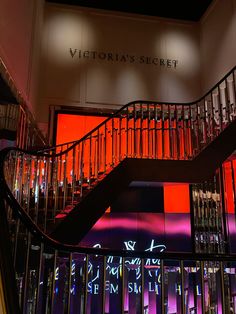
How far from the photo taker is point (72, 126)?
8.57 metres

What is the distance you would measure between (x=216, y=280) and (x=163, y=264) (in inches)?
15.5

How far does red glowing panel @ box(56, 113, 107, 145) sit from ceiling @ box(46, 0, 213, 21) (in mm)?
2841

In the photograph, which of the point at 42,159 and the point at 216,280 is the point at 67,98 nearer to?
the point at 42,159

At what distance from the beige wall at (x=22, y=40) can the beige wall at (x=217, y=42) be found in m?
4.07

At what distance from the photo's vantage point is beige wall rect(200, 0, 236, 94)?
26.0ft

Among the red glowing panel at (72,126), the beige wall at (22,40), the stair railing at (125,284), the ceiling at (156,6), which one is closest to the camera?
the stair railing at (125,284)

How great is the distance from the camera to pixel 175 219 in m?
8.01

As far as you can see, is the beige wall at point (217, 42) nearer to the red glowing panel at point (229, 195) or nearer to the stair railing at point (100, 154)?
the stair railing at point (100, 154)

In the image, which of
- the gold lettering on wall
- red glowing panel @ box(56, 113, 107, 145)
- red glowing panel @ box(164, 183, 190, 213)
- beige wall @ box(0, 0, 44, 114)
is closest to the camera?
beige wall @ box(0, 0, 44, 114)

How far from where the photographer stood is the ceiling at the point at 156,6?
8.98 meters

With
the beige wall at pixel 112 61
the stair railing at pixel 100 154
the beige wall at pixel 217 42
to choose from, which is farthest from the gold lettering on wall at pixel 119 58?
the stair railing at pixel 100 154

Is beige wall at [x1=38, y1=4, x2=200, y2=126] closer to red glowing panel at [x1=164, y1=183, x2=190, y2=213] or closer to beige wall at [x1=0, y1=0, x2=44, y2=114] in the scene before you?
beige wall at [x1=0, y1=0, x2=44, y2=114]

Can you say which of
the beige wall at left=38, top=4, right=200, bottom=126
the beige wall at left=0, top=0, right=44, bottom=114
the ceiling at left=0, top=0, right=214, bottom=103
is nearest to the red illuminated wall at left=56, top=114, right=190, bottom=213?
the beige wall at left=38, top=4, right=200, bottom=126

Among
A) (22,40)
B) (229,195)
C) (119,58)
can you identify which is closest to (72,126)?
(119,58)
